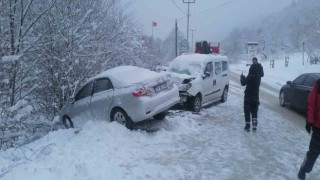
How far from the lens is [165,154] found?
8.32 metres

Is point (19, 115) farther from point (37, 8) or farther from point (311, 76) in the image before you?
point (311, 76)

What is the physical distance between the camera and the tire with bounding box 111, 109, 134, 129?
10.2 metres

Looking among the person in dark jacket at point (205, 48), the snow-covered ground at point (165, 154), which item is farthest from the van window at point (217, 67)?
the person in dark jacket at point (205, 48)

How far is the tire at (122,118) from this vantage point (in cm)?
1019

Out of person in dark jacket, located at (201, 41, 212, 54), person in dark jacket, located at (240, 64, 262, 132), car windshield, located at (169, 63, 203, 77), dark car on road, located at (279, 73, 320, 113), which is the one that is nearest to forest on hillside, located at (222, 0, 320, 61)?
person in dark jacket, located at (201, 41, 212, 54)

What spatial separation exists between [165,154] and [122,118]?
2335 mm

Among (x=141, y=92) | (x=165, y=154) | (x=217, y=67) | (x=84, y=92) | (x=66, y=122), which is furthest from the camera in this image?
(x=217, y=67)

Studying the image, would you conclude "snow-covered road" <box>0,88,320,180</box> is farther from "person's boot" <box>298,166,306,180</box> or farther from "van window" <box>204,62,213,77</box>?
"van window" <box>204,62,213,77</box>

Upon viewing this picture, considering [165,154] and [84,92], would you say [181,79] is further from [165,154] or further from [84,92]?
[165,154]

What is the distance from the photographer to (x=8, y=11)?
387 inches

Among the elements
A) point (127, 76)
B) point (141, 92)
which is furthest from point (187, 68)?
point (141, 92)

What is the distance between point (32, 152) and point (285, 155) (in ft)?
16.9

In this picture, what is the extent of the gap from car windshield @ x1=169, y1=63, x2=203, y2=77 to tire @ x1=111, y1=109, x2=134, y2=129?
446 centimetres

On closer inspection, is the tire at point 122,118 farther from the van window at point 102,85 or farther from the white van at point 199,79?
the white van at point 199,79
